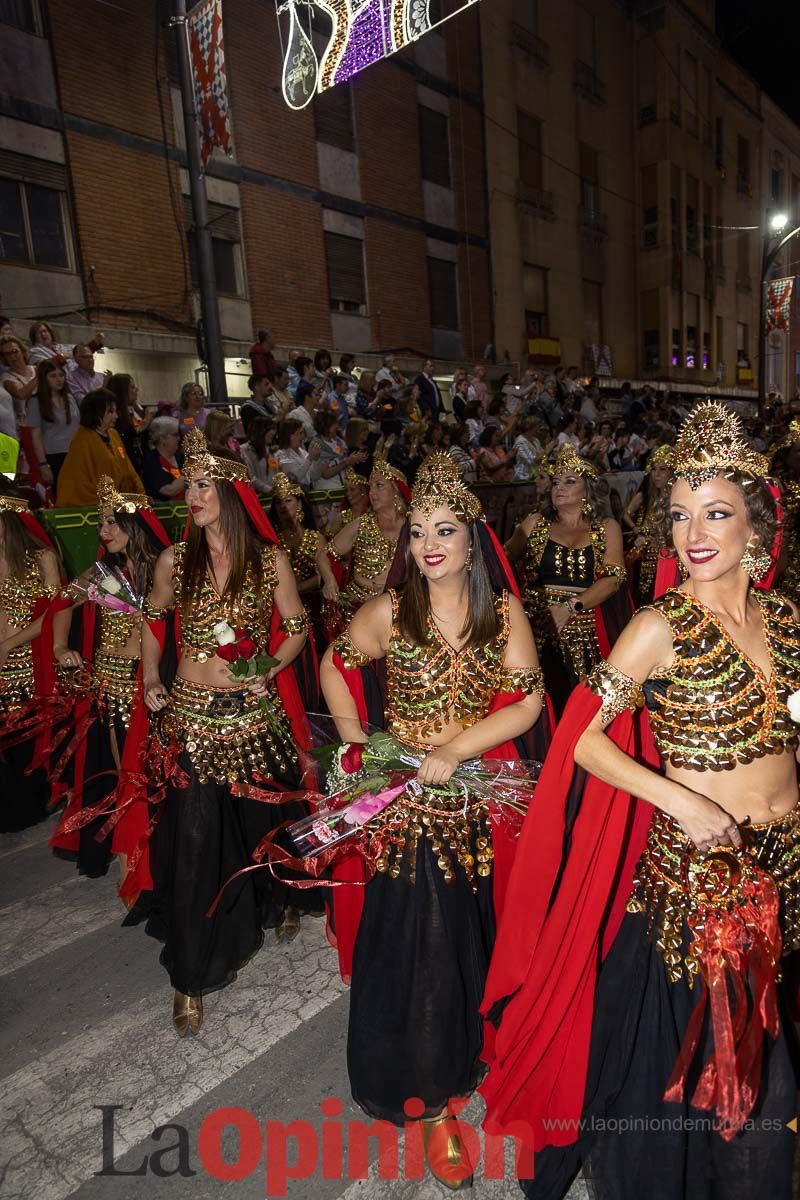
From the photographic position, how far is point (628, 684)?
7.09ft

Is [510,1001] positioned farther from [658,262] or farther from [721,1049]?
[658,262]

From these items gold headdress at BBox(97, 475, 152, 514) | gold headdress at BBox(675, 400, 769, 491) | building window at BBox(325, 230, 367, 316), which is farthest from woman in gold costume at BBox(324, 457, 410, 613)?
building window at BBox(325, 230, 367, 316)

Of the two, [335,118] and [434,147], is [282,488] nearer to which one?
[335,118]

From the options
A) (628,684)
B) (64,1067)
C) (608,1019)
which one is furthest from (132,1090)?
(628,684)

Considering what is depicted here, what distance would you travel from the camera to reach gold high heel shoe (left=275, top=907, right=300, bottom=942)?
395cm

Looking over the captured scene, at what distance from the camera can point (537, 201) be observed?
23266 mm

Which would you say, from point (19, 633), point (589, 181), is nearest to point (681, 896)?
point (19, 633)

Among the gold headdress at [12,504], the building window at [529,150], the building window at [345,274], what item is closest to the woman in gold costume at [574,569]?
the gold headdress at [12,504]

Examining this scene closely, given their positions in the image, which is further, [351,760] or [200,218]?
[200,218]

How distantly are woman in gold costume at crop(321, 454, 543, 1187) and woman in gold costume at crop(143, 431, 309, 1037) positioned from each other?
831 mm

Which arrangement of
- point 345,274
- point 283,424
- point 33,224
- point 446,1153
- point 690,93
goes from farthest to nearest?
point 690,93, point 345,274, point 33,224, point 283,424, point 446,1153

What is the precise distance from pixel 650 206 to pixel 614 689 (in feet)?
106

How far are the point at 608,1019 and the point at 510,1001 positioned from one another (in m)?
0.35

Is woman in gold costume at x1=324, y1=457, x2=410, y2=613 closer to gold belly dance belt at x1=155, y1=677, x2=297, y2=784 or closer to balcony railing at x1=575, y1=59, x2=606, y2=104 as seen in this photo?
gold belly dance belt at x1=155, y1=677, x2=297, y2=784
